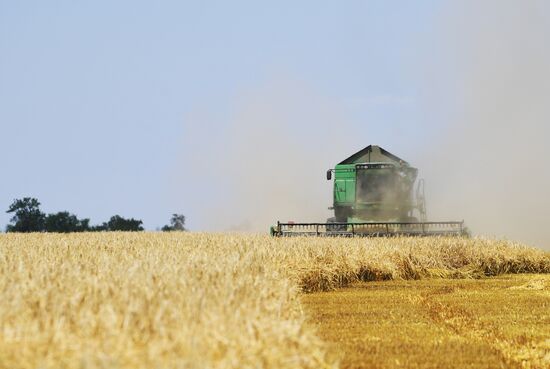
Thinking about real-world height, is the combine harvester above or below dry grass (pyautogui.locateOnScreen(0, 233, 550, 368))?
above

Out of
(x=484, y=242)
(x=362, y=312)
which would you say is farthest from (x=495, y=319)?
(x=484, y=242)

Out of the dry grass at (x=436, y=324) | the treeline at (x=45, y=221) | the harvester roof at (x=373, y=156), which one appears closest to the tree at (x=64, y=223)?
the treeline at (x=45, y=221)

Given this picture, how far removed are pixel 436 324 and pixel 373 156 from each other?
56.9 ft

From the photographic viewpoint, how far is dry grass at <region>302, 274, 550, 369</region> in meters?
10.2

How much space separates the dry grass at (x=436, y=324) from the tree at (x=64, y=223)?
5172cm

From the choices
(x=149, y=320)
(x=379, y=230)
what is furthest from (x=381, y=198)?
(x=149, y=320)

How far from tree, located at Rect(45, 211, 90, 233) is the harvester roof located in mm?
40833

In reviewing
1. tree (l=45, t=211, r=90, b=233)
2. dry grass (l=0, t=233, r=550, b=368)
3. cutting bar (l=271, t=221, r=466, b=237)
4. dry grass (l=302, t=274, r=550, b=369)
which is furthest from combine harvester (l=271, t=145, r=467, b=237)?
tree (l=45, t=211, r=90, b=233)

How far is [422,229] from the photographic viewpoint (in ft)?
89.8

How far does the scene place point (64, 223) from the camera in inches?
2729

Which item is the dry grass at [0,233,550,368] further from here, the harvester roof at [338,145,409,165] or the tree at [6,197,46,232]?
the tree at [6,197,46,232]

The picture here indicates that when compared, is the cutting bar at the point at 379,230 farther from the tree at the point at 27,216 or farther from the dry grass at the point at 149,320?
the tree at the point at 27,216

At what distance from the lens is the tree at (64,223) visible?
222 ft

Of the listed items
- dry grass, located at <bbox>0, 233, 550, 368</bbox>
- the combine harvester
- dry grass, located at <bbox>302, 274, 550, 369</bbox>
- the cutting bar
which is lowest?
dry grass, located at <bbox>302, 274, 550, 369</bbox>
